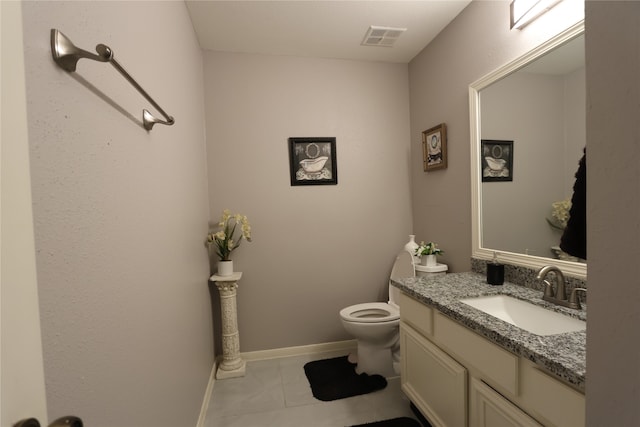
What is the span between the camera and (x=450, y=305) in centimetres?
127

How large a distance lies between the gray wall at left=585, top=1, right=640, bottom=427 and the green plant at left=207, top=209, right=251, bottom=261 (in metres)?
2.03

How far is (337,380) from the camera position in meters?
2.08

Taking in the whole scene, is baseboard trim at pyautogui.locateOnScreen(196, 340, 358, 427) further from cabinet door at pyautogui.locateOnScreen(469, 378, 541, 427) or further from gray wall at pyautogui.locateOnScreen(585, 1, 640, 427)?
gray wall at pyautogui.locateOnScreen(585, 1, 640, 427)

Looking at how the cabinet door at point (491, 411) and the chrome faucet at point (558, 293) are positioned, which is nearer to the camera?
the cabinet door at point (491, 411)

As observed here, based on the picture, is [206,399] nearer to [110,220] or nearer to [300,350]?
[300,350]

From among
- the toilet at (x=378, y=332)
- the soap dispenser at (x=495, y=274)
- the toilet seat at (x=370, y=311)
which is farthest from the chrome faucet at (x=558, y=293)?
the toilet seat at (x=370, y=311)

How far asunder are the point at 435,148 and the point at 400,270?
39.8 inches

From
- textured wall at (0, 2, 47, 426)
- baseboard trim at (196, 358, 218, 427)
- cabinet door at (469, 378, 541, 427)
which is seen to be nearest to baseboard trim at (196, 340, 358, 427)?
baseboard trim at (196, 358, 218, 427)

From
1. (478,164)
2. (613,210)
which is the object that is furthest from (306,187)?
(613,210)

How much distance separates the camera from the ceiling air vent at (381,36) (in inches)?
81.3

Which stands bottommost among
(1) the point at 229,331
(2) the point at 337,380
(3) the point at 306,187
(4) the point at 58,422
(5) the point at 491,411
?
(2) the point at 337,380

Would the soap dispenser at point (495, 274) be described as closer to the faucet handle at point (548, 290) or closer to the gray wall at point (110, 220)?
the faucet handle at point (548, 290)

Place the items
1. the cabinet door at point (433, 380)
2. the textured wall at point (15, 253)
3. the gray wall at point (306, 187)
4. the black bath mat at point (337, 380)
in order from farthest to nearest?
the gray wall at point (306, 187)
the black bath mat at point (337, 380)
the cabinet door at point (433, 380)
the textured wall at point (15, 253)

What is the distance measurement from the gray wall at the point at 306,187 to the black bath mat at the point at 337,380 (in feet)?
0.84
